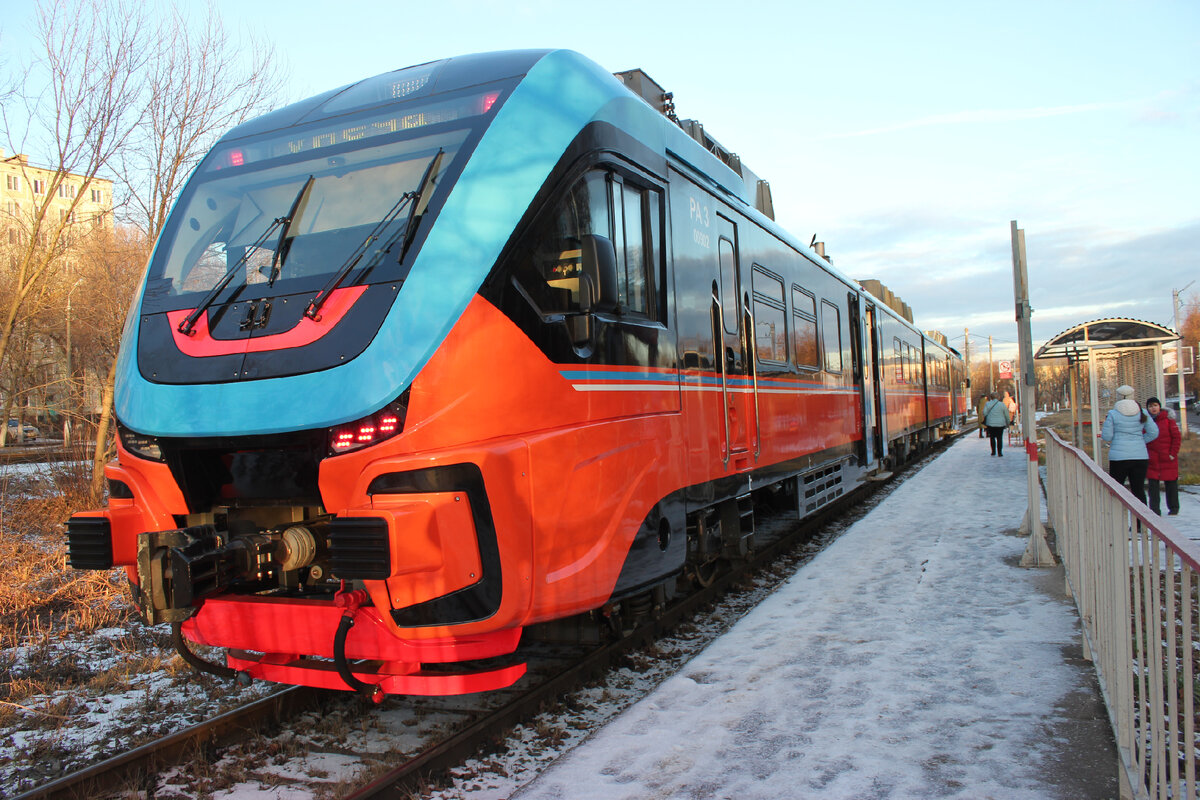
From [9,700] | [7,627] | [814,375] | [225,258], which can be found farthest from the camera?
[814,375]

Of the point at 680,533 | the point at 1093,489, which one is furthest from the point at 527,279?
the point at 1093,489

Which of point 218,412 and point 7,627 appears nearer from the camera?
point 218,412

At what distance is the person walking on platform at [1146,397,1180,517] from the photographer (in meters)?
9.69

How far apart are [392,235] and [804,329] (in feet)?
19.3

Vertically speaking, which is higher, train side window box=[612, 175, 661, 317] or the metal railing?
train side window box=[612, 175, 661, 317]

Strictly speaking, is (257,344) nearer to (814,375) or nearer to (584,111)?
(584,111)

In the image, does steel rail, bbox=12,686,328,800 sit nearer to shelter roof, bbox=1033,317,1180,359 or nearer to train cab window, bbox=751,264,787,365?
train cab window, bbox=751,264,787,365

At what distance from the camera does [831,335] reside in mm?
10391

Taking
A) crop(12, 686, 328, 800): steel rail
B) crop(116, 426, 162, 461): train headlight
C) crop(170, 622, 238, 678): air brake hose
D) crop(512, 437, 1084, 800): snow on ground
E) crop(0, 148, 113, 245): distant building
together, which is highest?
crop(0, 148, 113, 245): distant building

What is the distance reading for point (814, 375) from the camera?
9062mm

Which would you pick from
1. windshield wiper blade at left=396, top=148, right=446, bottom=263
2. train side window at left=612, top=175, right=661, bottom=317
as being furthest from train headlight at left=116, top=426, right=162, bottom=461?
train side window at left=612, top=175, right=661, bottom=317

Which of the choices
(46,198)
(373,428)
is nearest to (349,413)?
(373,428)

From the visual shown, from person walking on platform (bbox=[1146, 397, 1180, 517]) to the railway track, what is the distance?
652cm

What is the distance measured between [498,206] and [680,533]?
2.25 m
